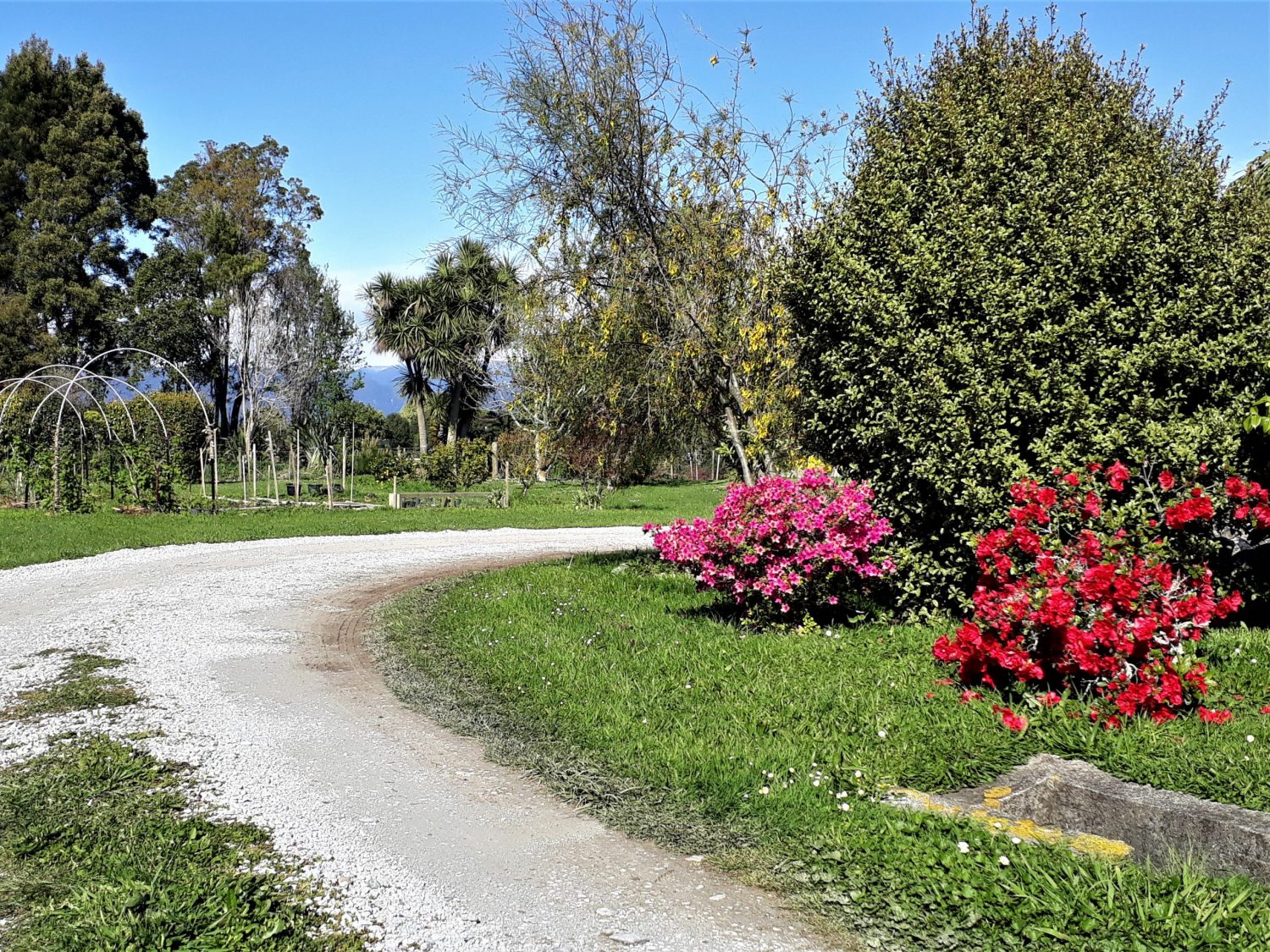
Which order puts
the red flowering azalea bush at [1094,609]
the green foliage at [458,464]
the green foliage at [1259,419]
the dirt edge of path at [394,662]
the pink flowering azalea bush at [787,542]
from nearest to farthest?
the dirt edge of path at [394,662] → the red flowering azalea bush at [1094,609] → the green foliage at [1259,419] → the pink flowering azalea bush at [787,542] → the green foliage at [458,464]

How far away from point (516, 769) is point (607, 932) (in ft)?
5.23

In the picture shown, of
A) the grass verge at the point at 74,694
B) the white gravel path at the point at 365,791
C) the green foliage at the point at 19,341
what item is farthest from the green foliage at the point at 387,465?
the grass verge at the point at 74,694

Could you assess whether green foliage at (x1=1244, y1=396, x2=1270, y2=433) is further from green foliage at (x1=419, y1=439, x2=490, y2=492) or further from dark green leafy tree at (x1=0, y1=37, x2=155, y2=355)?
dark green leafy tree at (x1=0, y1=37, x2=155, y2=355)

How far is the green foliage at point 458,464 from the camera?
91.3 ft

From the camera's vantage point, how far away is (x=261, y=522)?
16.8 m

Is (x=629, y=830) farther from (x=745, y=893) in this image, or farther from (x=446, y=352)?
(x=446, y=352)

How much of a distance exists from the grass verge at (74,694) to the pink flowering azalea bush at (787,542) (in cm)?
379

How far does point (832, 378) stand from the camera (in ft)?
22.6

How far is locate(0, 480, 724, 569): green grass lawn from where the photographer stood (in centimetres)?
1277

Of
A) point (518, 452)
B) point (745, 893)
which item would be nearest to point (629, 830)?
point (745, 893)

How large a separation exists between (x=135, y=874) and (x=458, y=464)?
2508 centimetres

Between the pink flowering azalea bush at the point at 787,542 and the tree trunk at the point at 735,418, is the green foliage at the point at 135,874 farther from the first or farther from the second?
the tree trunk at the point at 735,418

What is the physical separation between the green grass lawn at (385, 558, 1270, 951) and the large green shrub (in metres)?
1.29

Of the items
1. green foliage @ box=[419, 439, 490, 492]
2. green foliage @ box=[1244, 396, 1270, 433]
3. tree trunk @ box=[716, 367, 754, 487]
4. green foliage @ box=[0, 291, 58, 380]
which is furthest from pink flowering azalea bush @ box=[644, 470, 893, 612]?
green foliage @ box=[0, 291, 58, 380]
